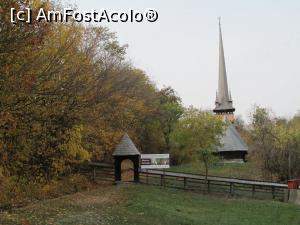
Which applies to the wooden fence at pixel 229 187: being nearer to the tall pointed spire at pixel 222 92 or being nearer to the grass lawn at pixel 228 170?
the grass lawn at pixel 228 170

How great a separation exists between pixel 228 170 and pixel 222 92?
33226mm

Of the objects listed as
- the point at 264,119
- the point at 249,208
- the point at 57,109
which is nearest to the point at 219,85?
the point at 264,119

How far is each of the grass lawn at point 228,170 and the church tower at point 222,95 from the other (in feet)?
86.8

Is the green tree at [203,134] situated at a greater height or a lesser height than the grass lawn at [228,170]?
greater

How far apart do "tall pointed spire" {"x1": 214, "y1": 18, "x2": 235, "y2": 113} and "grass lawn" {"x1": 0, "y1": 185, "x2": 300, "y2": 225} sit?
158 ft

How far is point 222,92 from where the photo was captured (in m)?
75.0

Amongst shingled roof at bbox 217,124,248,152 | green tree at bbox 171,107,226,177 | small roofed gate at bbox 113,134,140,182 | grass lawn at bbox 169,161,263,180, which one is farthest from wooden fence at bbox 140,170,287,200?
shingled roof at bbox 217,124,248,152

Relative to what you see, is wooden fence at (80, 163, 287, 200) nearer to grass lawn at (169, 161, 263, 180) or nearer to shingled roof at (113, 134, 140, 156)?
shingled roof at (113, 134, 140, 156)

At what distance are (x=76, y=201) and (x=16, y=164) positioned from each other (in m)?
11.4

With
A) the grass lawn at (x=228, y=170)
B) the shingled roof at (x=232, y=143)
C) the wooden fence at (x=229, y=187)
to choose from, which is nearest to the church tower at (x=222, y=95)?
A: the shingled roof at (x=232, y=143)

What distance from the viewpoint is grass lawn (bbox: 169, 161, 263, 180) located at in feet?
133

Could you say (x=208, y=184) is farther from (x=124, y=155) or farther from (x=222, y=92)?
(x=222, y=92)

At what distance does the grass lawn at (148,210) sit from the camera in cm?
1616

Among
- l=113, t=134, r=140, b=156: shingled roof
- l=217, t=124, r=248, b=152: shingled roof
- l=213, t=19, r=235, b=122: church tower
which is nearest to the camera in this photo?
l=113, t=134, r=140, b=156: shingled roof
